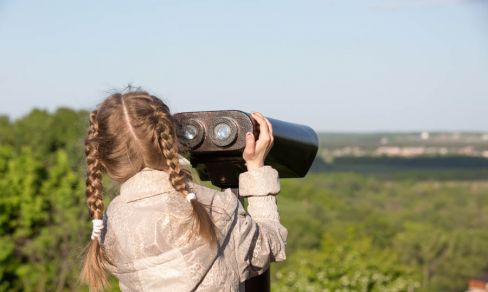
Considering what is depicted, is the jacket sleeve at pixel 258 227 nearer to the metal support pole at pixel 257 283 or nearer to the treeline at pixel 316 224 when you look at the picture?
the metal support pole at pixel 257 283

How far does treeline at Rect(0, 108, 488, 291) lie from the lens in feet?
32.2

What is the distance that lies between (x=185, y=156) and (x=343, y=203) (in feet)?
151

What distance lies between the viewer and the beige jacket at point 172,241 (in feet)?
5.57

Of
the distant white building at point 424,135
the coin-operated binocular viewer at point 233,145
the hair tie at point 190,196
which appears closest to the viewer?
the hair tie at point 190,196

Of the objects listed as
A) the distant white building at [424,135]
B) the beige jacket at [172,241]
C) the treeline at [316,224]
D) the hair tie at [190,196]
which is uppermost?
the hair tie at [190,196]

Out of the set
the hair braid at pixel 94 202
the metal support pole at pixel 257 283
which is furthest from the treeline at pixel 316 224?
the metal support pole at pixel 257 283

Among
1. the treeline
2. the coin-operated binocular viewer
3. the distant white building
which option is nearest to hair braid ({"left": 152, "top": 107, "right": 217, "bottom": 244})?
the coin-operated binocular viewer

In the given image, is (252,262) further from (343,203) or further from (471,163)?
(471,163)

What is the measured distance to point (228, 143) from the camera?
1.83 meters

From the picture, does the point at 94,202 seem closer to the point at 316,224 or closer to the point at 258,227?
the point at 258,227

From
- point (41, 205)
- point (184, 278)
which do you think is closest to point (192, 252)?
point (184, 278)

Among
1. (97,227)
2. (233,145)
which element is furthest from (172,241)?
(233,145)

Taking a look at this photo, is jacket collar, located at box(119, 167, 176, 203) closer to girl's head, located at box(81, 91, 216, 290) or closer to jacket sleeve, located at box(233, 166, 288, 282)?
girl's head, located at box(81, 91, 216, 290)

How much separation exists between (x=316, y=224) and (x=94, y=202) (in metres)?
34.6
